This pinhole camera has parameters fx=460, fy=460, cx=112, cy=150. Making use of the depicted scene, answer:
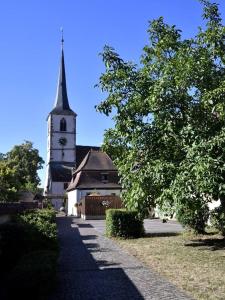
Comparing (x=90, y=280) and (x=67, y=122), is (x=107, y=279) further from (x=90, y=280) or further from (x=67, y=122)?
(x=67, y=122)

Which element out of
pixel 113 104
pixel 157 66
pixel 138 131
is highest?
pixel 157 66

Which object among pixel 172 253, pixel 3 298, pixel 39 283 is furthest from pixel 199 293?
pixel 172 253

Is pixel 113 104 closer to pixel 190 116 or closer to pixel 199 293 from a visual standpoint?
pixel 190 116

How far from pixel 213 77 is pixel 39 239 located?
269 inches

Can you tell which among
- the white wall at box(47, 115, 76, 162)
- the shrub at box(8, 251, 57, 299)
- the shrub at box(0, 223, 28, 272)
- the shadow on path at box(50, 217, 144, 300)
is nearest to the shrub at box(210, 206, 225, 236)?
the shadow on path at box(50, 217, 144, 300)

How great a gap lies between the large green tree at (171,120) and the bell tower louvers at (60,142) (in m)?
63.3

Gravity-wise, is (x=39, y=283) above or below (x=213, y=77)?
below

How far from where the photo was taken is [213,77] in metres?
13.6

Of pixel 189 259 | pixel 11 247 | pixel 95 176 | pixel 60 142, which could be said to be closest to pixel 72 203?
pixel 95 176

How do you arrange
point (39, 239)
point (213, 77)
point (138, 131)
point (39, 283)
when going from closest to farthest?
point (39, 283), point (39, 239), point (213, 77), point (138, 131)

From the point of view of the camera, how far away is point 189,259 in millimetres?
13758

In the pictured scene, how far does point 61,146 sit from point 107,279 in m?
74.4

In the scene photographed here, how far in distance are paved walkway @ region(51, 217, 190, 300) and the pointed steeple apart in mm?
69600

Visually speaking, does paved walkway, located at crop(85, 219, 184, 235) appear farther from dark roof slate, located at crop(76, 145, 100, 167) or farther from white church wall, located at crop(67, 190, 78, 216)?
dark roof slate, located at crop(76, 145, 100, 167)
